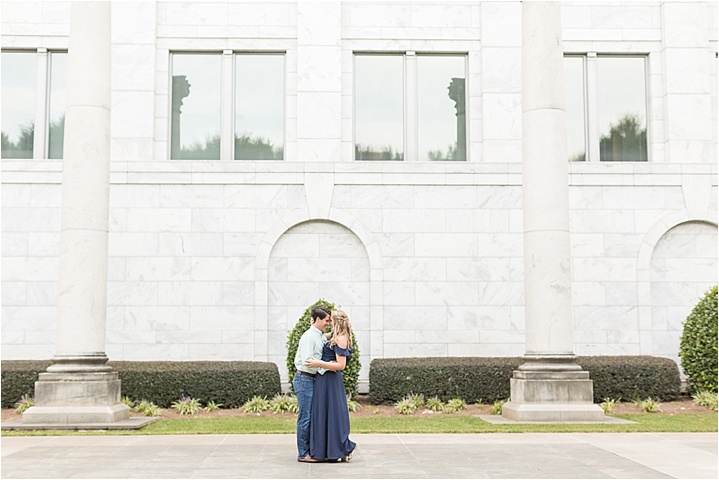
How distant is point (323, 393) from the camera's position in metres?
10.9

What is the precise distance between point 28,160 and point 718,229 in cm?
1849

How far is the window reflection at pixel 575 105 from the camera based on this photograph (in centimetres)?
2256

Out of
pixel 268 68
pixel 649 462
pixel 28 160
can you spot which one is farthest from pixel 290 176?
pixel 649 462

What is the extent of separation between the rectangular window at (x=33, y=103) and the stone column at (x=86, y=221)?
20.6ft

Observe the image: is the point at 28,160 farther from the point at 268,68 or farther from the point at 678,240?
the point at 678,240

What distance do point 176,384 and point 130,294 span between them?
3572 millimetres

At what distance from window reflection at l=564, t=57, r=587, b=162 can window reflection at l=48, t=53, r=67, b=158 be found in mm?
13883

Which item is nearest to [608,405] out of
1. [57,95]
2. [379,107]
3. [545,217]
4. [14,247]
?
[545,217]

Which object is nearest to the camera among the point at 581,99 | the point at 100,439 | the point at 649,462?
the point at 649,462

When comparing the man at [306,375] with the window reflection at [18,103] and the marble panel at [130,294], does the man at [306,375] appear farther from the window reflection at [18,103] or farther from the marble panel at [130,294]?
the window reflection at [18,103]

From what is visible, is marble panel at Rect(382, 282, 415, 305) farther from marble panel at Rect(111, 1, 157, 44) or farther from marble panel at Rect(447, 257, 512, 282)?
marble panel at Rect(111, 1, 157, 44)

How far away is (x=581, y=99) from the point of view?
22.7 meters

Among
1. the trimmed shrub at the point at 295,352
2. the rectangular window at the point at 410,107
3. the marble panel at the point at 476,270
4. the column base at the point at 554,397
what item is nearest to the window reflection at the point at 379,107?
the rectangular window at the point at 410,107

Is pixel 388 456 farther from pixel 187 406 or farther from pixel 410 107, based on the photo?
pixel 410 107
